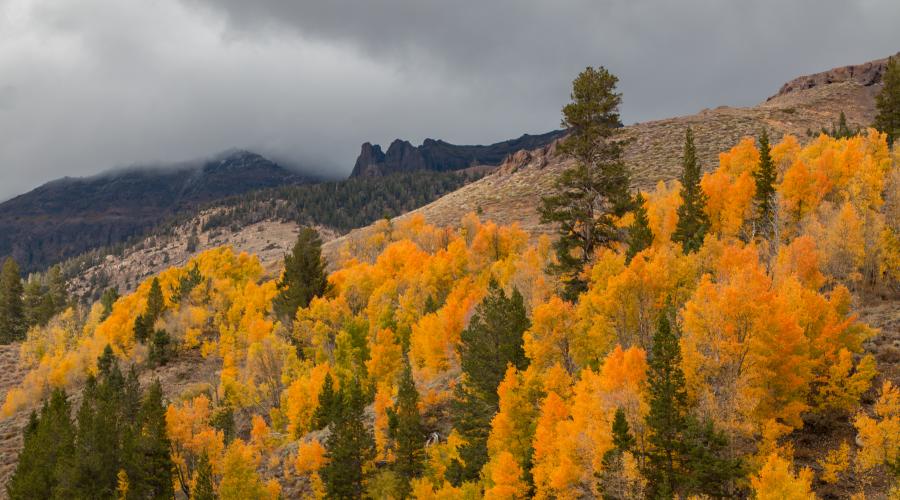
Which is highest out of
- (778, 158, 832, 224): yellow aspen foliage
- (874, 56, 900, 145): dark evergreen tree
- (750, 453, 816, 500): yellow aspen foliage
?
(874, 56, 900, 145): dark evergreen tree

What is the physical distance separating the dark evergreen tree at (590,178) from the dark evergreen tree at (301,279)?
54052mm

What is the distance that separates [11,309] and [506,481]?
15779 cm

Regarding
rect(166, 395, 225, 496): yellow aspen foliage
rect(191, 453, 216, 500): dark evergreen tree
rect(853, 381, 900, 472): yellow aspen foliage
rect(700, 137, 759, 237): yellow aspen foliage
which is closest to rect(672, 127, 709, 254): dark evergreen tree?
rect(700, 137, 759, 237): yellow aspen foliage

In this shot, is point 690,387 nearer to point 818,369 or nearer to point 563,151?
point 818,369

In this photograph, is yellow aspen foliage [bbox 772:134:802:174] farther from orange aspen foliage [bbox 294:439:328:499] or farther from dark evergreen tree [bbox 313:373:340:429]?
orange aspen foliage [bbox 294:439:328:499]

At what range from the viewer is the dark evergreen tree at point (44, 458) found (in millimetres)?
59031

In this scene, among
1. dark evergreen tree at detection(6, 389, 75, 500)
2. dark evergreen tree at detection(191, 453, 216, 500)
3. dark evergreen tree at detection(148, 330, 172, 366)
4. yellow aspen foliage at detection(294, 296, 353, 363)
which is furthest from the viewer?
dark evergreen tree at detection(148, 330, 172, 366)

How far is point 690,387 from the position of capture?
34.3 metres

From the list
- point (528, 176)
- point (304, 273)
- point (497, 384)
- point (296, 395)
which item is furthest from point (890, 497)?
point (528, 176)

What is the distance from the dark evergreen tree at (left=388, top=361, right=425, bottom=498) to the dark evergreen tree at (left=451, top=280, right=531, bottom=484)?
141 inches

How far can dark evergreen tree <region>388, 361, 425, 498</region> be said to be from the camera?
47.6m

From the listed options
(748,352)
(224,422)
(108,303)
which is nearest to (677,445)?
(748,352)

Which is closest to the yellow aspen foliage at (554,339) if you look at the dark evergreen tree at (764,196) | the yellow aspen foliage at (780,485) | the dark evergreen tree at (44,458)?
the yellow aspen foliage at (780,485)

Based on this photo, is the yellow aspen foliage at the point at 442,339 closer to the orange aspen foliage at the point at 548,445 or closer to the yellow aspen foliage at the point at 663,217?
the yellow aspen foliage at the point at 663,217
